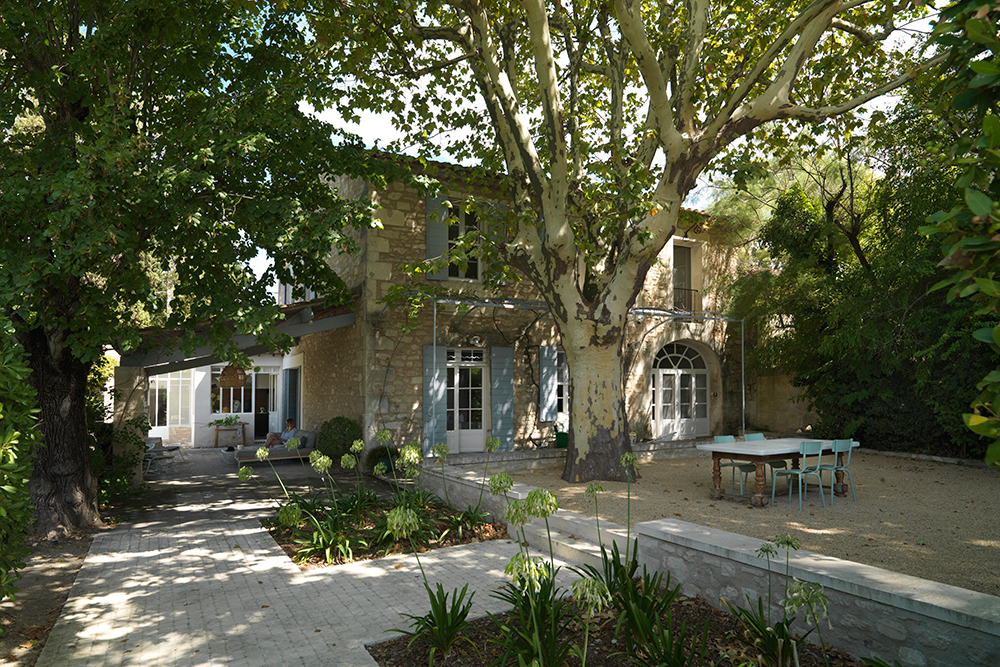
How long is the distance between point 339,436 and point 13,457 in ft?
24.7

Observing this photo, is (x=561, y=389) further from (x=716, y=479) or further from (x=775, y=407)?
(x=775, y=407)

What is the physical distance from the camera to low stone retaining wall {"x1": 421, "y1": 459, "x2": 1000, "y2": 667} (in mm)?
2646

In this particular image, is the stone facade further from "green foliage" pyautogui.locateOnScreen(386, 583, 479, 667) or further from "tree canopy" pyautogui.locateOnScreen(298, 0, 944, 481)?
"green foliage" pyautogui.locateOnScreen(386, 583, 479, 667)

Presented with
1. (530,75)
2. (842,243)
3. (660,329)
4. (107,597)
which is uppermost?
(530,75)

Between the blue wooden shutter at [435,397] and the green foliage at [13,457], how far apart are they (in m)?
7.07

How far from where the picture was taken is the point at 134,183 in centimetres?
528

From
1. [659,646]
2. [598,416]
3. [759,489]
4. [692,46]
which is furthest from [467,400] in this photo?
[659,646]

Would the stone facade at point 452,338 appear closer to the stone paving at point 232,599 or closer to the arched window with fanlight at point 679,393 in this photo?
the arched window with fanlight at point 679,393

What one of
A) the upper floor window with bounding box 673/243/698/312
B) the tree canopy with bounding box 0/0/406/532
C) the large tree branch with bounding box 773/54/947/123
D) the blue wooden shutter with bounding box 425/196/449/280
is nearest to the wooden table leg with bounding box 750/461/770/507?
the large tree branch with bounding box 773/54/947/123

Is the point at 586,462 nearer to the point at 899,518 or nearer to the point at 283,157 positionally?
the point at 899,518

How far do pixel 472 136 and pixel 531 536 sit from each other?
6.38 metres

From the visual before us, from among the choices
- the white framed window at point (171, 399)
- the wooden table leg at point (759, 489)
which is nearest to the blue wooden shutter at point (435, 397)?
the wooden table leg at point (759, 489)

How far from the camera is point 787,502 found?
6.38m

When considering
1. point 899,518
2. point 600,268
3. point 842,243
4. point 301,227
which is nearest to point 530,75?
point 600,268
